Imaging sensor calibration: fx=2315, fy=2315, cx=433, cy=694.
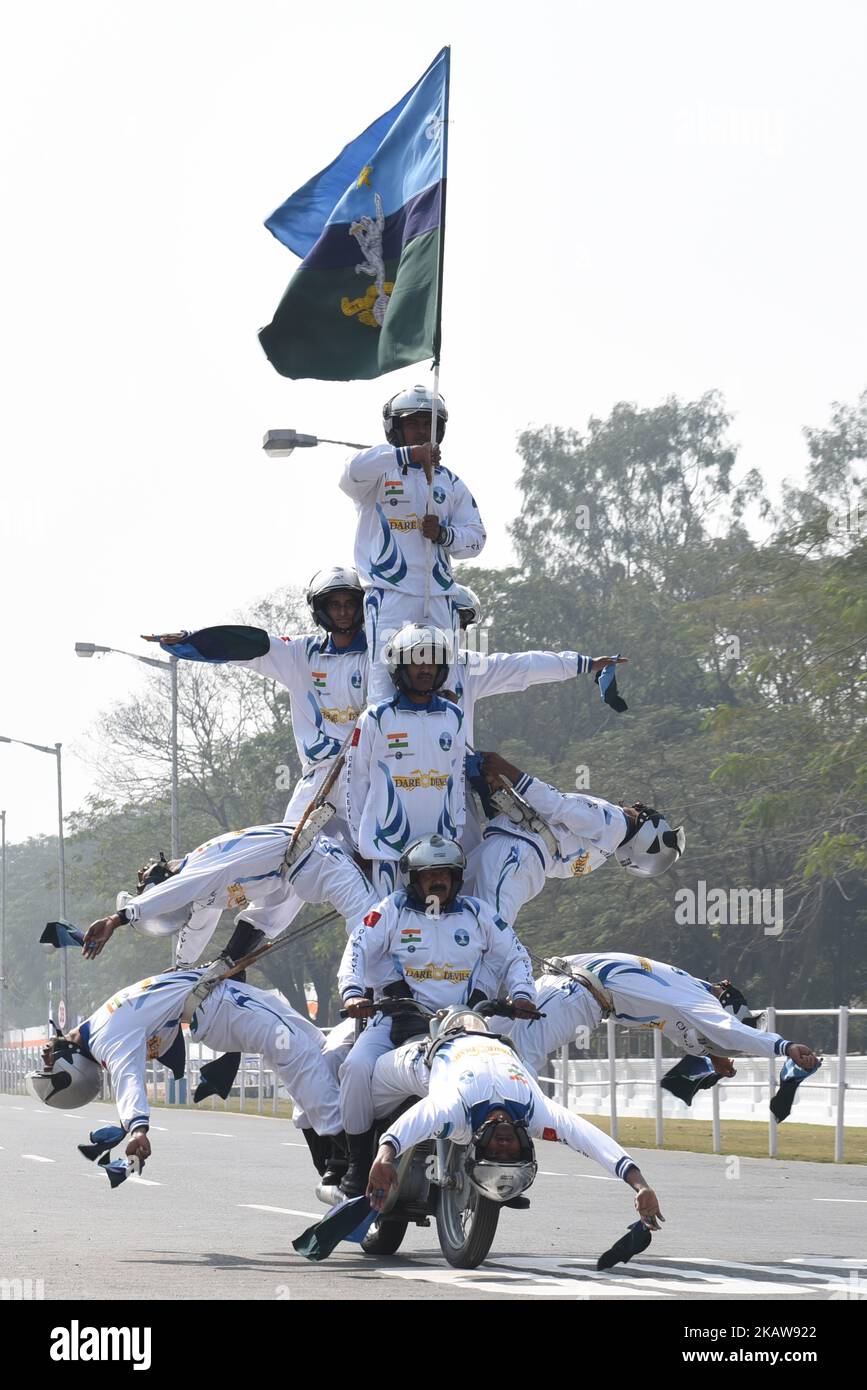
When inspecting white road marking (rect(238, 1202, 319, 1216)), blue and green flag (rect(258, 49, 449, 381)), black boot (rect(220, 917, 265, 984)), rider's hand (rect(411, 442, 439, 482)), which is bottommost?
white road marking (rect(238, 1202, 319, 1216))

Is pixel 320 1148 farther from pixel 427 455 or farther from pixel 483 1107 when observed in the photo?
pixel 427 455

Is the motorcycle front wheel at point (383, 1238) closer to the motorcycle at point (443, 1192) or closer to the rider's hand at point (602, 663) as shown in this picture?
the motorcycle at point (443, 1192)

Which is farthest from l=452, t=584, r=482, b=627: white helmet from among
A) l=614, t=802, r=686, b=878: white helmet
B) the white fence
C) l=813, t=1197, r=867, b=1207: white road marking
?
the white fence

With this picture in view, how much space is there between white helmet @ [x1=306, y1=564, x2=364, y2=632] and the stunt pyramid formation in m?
0.01

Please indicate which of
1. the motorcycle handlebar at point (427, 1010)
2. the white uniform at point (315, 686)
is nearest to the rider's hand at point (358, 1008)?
the motorcycle handlebar at point (427, 1010)

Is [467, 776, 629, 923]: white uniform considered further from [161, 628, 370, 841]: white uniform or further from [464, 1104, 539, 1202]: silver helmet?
[464, 1104, 539, 1202]: silver helmet

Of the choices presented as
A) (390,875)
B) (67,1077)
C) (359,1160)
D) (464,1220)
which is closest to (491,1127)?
(464,1220)

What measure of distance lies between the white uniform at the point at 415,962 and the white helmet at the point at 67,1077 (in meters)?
1.85

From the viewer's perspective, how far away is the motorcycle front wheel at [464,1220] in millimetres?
10664

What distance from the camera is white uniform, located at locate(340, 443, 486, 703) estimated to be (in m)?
13.1

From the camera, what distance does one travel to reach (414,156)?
1391 cm
